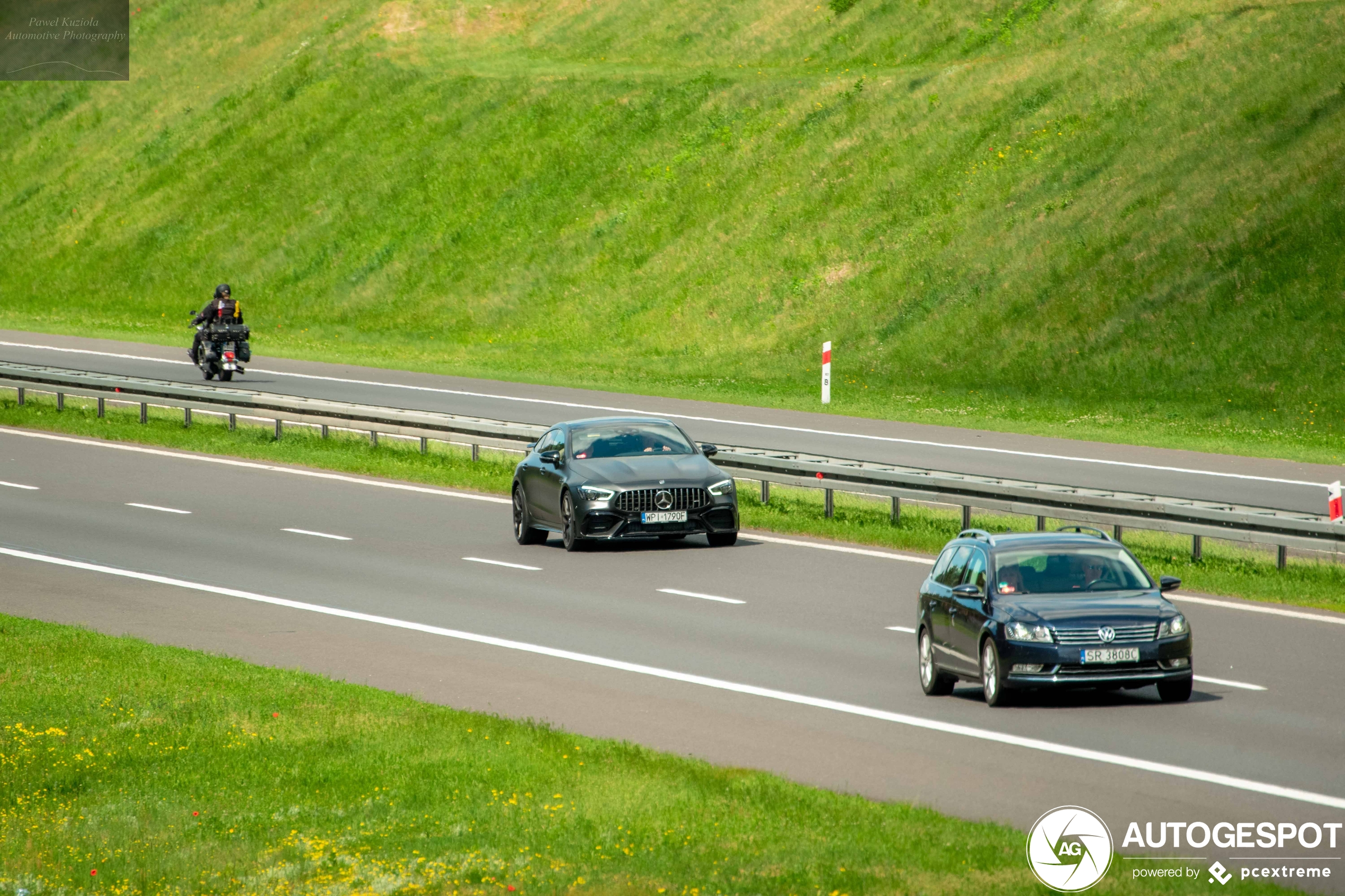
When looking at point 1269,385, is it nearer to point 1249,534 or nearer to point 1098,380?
point 1098,380

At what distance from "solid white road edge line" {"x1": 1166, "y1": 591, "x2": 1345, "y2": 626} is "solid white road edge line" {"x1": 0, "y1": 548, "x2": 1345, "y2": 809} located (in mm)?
5807

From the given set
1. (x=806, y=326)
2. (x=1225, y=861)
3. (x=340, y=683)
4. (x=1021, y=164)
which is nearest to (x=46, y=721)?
(x=340, y=683)

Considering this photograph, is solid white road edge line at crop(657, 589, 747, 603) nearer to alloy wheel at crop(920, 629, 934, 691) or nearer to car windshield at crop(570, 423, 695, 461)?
car windshield at crop(570, 423, 695, 461)

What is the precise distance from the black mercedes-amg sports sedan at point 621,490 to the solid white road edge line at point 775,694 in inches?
172

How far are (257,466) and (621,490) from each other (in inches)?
419

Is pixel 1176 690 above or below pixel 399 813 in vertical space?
above

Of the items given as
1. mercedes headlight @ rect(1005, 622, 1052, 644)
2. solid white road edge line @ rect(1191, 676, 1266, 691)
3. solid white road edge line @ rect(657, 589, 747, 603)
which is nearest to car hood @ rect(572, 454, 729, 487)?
solid white road edge line @ rect(657, 589, 747, 603)

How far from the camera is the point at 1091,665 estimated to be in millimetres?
13570

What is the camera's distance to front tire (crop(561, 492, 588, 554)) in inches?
878

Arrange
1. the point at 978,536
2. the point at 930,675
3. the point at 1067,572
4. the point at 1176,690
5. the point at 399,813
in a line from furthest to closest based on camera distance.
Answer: the point at 978,536, the point at 930,675, the point at 1067,572, the point at 1176,690, the point at 399,813

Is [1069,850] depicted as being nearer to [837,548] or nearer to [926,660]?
[926,660]

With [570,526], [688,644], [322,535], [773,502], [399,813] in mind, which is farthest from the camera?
[773,502]

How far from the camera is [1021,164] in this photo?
4622 cm

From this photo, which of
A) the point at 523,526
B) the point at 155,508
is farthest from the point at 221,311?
the point at 523,526
